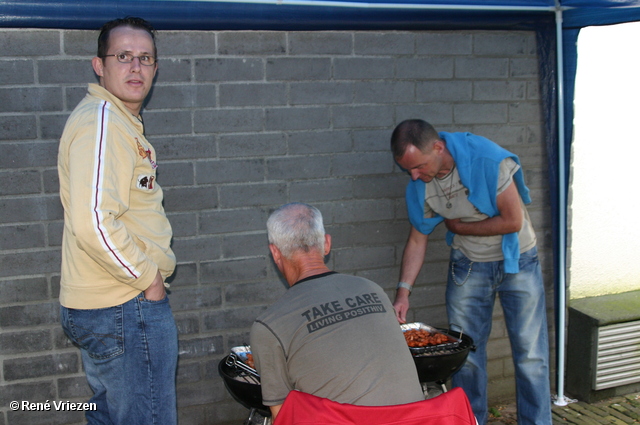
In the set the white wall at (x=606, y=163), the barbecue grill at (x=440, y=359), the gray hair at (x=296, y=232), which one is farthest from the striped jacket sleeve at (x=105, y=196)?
the white wall at (x=606, y=163)

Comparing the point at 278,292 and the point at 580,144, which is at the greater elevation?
the point at 580,144

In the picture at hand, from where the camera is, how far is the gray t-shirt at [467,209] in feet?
12.1

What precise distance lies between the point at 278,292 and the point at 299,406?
6.84 ft

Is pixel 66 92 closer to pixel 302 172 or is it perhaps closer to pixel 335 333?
pixel 302 172

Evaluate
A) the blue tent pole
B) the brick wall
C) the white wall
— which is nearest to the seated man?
the brick wall

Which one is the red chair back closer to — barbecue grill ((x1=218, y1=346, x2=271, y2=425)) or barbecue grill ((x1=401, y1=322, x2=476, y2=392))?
barbecue grill ((x1=218, y1=346, x2=271, y2=425))

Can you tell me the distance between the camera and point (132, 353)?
102 inches

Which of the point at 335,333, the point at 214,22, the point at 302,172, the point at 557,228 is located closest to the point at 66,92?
the point at 214,22

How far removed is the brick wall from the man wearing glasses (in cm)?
93

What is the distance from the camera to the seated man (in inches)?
83.9

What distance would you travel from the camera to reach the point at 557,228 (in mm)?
4262

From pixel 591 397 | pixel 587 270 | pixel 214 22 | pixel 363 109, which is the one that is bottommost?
pixel 591 397

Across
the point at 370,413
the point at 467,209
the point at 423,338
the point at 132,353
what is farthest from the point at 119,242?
the point at 467,209

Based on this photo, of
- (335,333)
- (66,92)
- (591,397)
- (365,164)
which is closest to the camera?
(335,333)
